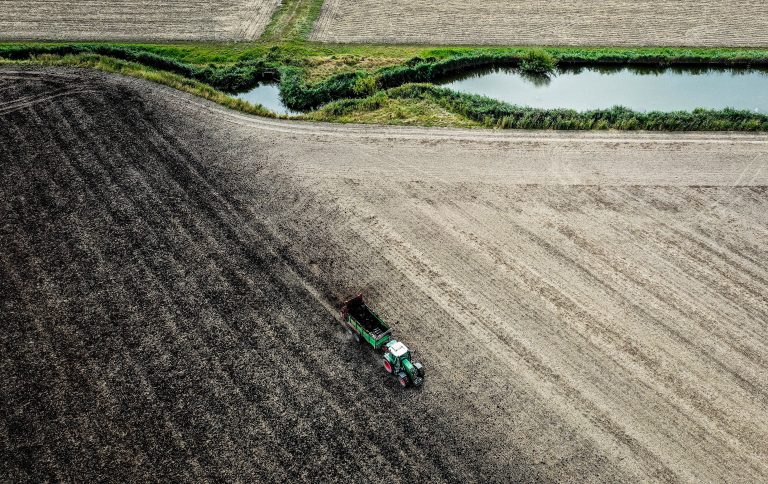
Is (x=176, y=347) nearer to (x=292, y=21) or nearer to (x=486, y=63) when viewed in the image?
(x=486, y=63)

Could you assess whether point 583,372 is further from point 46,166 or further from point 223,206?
point 46,166

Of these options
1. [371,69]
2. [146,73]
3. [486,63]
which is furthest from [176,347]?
[486,63]

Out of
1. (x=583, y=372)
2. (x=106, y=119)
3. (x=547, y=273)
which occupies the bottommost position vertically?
(x=583, y=372)

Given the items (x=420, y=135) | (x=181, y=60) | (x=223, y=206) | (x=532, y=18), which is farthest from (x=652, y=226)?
(x=181, y=60)

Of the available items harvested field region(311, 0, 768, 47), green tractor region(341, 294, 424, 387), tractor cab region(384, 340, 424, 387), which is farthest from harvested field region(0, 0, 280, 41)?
tractor cab region(384, 340, 424, 387)

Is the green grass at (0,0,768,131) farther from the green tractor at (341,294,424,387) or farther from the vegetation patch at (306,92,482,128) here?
the green tractor at (341,294,424,387)

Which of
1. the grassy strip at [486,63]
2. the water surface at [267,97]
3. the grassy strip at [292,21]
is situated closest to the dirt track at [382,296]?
the water surface at [267,97]

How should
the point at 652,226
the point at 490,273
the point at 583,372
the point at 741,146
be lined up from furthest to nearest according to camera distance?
the point at 741,146 < the point at 652,226 < the point at 490,273 < the point at 583,372

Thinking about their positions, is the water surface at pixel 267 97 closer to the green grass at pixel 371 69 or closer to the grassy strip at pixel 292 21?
the green grass at pixel 371 69
